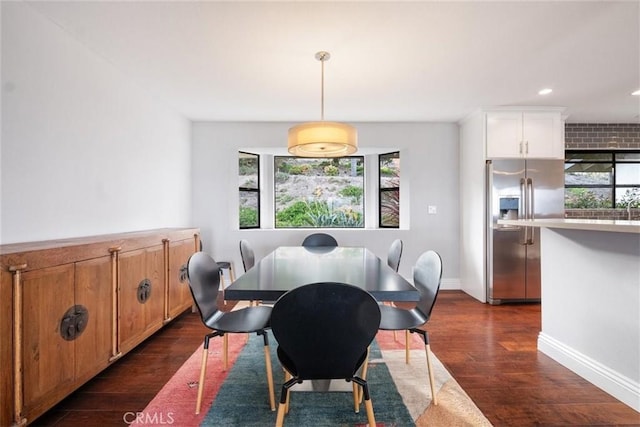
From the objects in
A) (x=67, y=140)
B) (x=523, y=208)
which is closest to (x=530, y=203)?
(x=523, y=208)

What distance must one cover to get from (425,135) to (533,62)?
173 cm

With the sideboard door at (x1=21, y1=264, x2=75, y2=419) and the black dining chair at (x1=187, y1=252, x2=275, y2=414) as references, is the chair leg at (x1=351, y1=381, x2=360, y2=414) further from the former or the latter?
the sideboard door at (x1=21, y1=264, x2=75, y2=419)

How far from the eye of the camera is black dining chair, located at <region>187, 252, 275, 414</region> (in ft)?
5.42

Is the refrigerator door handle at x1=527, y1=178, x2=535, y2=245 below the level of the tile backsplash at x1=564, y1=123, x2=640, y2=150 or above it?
below

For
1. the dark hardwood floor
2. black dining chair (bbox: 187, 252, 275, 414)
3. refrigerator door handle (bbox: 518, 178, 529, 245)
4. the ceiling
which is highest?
the ceiling

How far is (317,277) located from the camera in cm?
158

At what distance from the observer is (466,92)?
10.3 feet

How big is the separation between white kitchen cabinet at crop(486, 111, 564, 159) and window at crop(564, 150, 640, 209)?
3.60ft

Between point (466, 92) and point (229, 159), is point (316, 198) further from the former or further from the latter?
point (466, 92)

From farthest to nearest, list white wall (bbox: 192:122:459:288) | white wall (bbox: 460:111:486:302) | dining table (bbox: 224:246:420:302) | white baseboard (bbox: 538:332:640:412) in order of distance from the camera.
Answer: white wall (bbox: 192:122:459:288) < white wall (bbox: 460:111:486:302) < white baseboard (bbox: 538:332:640:412) < dining table (bbox: 224:246:420:302)

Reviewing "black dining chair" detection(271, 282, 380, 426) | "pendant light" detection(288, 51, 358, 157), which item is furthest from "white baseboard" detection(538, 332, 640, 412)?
"pendant light" detection(288, 51, 358, 157)

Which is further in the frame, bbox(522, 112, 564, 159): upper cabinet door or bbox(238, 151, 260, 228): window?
bbox(238, 151, 260, 228): window

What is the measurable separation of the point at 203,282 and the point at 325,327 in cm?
97

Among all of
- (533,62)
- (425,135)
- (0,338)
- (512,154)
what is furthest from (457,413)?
(425,135)
